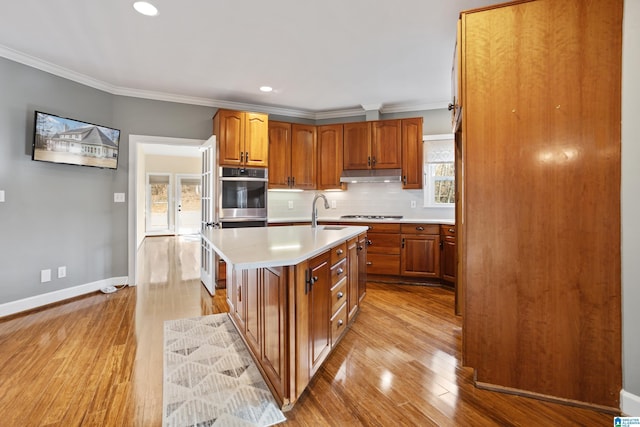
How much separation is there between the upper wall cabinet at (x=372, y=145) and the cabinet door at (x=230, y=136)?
5.14ft

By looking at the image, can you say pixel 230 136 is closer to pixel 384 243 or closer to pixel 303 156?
pixel 303 156

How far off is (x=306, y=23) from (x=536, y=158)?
2.01 metres

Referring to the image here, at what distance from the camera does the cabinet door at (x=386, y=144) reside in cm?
452

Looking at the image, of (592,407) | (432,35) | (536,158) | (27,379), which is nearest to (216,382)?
(27,379)

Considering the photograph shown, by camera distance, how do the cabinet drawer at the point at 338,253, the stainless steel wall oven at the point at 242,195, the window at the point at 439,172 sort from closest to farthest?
the cabinet drawer at the point at 338,253
the stainless steel wall oven at the point at 242,195
the window at the point at 439,172

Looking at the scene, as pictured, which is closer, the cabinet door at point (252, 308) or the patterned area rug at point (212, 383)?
the patterned area rug at point (212, 383)

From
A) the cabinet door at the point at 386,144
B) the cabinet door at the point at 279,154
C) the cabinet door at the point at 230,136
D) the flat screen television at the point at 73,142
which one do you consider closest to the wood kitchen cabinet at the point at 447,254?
the cabinet door at the point at 386,144

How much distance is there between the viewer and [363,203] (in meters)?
5.02

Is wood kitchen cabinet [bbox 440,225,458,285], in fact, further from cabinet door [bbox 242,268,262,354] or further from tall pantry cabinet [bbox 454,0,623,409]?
cabinet door [bbox 242,268,262,354]

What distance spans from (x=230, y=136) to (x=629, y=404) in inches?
164

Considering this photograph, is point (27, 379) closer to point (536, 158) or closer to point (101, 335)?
point (101, 335)

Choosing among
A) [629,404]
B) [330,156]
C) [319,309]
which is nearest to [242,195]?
[330,156]

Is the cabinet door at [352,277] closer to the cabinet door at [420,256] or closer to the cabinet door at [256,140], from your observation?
the cabinet door at [420,256]

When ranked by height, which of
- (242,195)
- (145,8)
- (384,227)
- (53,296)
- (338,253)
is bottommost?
(53,296)
